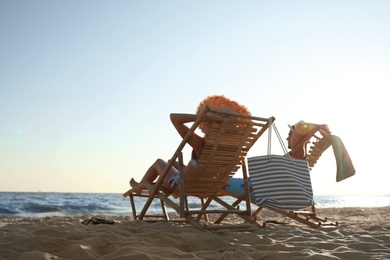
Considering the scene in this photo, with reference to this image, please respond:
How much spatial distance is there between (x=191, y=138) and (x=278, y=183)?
3.44 feet

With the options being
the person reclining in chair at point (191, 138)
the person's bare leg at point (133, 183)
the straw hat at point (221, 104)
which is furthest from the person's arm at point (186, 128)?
the person's bare leg at point (133, 183)

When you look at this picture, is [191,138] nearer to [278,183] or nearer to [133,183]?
[278,183]

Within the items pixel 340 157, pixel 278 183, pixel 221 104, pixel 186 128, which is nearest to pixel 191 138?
pixel 186 128

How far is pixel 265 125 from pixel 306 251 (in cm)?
193

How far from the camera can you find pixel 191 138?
4.14 metres

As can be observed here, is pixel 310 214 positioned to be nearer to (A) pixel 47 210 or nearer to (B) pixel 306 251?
(B) pixel 306 251

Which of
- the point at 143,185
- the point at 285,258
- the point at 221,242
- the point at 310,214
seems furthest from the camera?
the point at 310,214

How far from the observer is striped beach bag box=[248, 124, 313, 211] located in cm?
398

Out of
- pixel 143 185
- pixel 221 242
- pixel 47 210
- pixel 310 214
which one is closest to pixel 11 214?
pixel 47 210

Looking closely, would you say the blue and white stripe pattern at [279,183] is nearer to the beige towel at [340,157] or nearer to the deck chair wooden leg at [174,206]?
the deck chair wooden leg at [174,206]

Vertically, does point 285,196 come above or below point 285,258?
above

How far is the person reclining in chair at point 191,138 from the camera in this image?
13.5 ft

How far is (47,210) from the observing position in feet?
55.6

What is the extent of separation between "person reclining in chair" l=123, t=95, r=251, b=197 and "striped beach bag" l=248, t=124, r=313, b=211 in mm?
567
